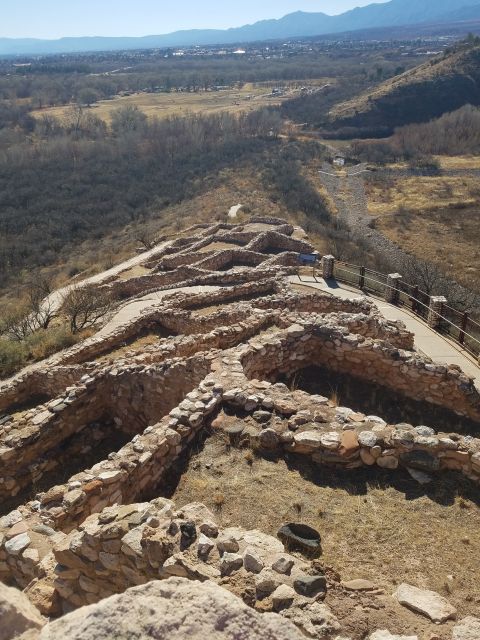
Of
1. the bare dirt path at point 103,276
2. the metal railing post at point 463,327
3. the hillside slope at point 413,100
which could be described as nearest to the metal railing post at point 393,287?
the metal railing post at point 463,327

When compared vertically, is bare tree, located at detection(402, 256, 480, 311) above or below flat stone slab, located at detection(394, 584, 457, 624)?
below

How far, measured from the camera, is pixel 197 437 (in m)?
8.05

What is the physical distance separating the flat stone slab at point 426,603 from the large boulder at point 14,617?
10.3 ft

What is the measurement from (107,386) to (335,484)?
5.32 m

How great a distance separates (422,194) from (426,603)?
5588cm

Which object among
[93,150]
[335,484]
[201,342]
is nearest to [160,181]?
[93,150]

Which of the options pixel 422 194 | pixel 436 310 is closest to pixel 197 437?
pixel 436 310

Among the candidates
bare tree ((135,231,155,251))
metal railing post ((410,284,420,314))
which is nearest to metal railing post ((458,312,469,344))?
metal railing post ((410,284,420,314))

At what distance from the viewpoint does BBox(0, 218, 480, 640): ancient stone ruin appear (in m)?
4.94

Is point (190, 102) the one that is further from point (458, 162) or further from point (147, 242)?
point (147, 242)

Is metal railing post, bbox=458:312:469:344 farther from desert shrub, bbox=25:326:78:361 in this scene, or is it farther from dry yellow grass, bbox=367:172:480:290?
dry yellow grass, bbox=367:172:480:290

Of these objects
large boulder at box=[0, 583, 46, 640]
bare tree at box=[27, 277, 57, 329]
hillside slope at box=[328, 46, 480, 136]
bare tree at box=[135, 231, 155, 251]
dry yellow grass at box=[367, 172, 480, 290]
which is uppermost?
hillside slope at box=[328, 46, 480, 136]

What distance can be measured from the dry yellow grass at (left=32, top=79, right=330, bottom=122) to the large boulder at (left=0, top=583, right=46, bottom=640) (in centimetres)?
9635

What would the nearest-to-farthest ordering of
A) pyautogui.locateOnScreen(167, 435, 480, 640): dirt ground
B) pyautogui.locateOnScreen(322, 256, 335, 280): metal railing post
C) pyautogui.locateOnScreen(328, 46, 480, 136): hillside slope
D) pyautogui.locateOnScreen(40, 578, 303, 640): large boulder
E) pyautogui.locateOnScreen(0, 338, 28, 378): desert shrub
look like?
pyautogui.locateOnScreen(40, 578, 303, 640): large boulder
pyautogui.locateOnScreen(167, 435, 480, 640): dirt ground
pyautogui.locateOnScreen(0, 338, 28, 378): desert shrub
pyautogui.locateOnScreen(322, 256, 335, 280): metal railing post
pyautogui.locateOnScreen(328, 46, 480, 136): hillside slope
